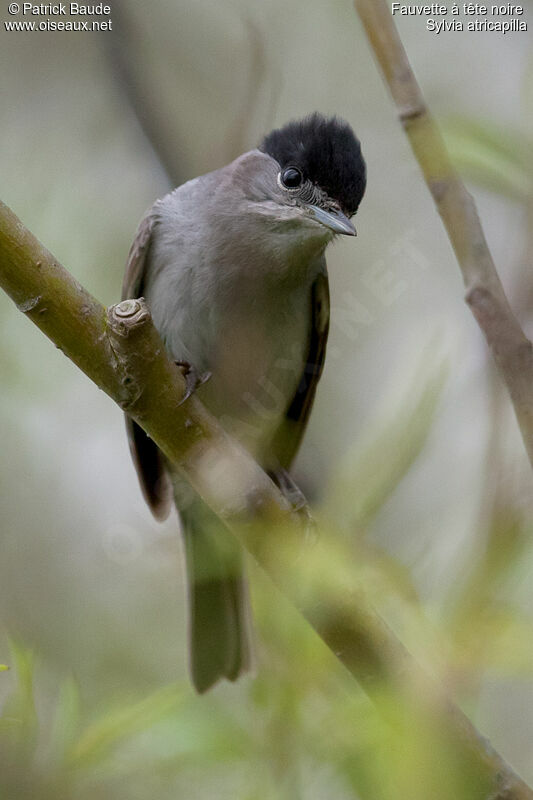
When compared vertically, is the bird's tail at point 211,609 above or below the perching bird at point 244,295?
below

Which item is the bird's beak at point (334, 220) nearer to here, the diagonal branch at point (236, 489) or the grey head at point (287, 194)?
the grey head at point (287, 194)

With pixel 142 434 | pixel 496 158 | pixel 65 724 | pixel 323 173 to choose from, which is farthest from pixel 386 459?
pixel 142 434

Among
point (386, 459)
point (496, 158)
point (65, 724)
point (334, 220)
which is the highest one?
point (496, 158)

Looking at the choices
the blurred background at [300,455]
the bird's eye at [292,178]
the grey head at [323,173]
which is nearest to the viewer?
the blurred background at [300,455]

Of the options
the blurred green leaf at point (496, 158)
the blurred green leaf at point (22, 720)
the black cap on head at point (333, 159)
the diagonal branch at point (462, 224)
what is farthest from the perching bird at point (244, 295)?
the diagonal branch at point (462, 224)

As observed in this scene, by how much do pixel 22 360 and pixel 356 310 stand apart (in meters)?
1.12

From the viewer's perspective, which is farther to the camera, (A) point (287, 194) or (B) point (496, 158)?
(A) point (287, 194)

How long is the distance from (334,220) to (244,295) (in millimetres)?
469

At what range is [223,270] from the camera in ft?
10.2

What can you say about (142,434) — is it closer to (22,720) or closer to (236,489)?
(236,489)

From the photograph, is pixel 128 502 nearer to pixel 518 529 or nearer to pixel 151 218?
pixel 151 218

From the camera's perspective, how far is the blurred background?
1.31 m

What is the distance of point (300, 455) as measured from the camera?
362 centimetres

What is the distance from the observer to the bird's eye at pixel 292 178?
10.1 ft
